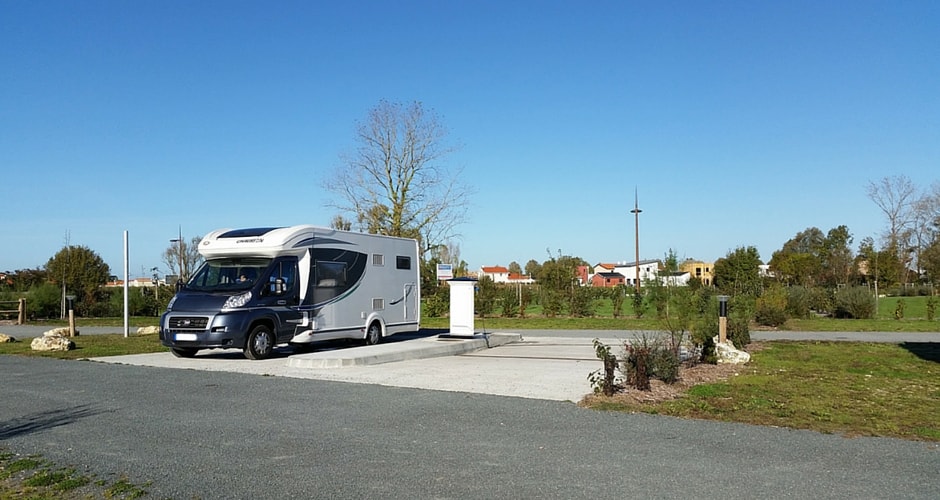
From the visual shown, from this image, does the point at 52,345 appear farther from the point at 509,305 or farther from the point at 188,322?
the point at 509,305

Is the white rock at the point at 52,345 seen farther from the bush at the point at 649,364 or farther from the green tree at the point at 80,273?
the green tree at the point at 80,273

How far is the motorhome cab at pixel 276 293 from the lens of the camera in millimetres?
14227

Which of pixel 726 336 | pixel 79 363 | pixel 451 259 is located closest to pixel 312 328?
pixel 79 363

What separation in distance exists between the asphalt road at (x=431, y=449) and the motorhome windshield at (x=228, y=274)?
16.1ft

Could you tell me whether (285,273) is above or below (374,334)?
above

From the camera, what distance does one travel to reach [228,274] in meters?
14.9

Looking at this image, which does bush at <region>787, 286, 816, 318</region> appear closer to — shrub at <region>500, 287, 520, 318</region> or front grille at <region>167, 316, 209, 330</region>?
shrub at <region>500, 287, 520, 318</region>

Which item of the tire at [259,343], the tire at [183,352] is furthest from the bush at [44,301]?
the tire at [259,343]

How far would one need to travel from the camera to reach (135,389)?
34.2 ft

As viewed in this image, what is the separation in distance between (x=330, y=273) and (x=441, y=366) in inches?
156

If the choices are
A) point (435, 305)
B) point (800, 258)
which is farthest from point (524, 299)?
point (800, 258)

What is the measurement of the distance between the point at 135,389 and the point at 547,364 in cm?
700

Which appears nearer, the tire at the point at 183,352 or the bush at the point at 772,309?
the tire at the point at 183,352

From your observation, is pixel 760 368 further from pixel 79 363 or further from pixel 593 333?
pixel 79 363
